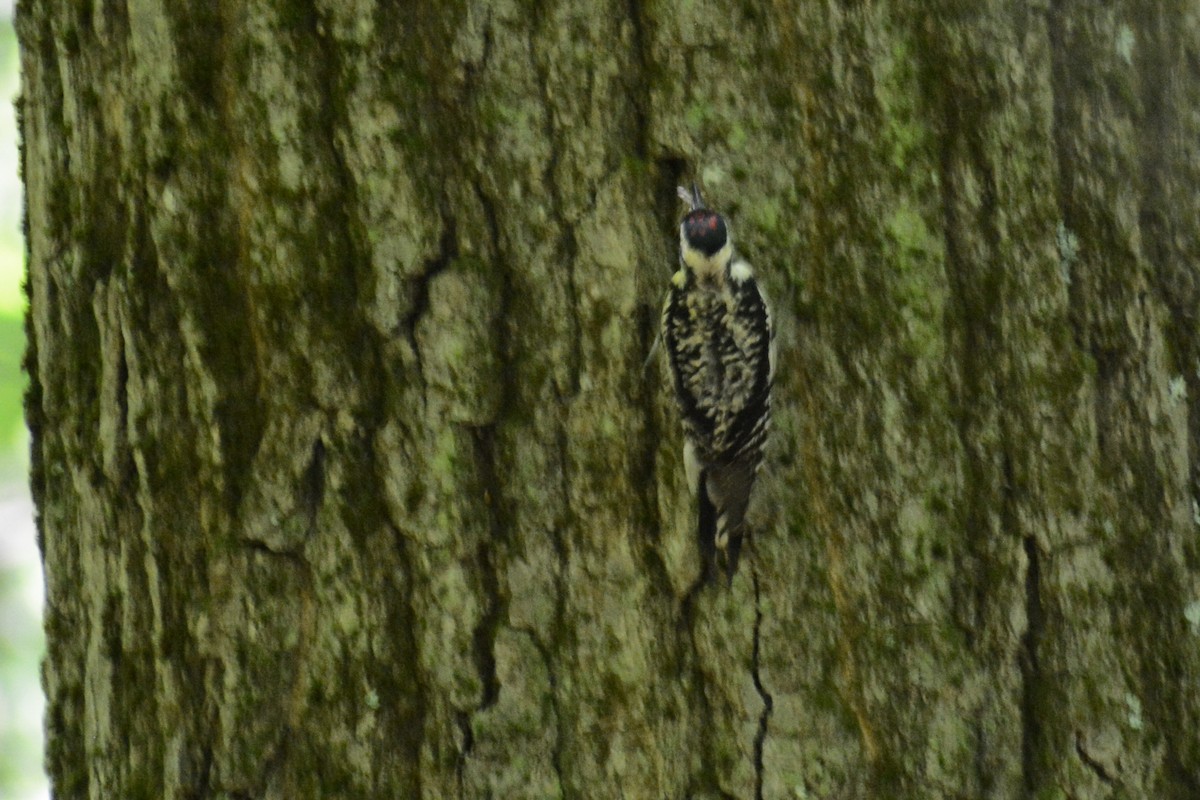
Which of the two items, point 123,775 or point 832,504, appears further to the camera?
point 123,775

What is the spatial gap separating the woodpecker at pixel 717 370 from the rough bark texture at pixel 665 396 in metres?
0.03

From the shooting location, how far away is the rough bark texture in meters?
1.74

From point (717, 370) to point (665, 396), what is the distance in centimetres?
11

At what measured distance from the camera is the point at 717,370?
1835 mm

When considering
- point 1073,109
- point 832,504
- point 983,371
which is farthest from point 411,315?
point 1073,109

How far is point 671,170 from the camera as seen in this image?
176 cm

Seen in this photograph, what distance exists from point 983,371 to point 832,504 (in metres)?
0.31

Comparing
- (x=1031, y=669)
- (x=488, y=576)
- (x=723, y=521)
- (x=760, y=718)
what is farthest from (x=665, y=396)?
(x=1031, y=669)

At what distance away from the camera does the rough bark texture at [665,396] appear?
5.69 ft

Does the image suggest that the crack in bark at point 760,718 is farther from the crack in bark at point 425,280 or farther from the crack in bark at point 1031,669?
the crack in bark at point 425,280

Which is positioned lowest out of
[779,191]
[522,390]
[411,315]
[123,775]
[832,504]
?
[123,775]

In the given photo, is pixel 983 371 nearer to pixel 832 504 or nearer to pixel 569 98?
pixel 832 504

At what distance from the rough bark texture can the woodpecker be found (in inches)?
1.4

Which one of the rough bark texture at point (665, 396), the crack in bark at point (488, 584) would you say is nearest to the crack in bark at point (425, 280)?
the rough bark texture at point (665, 396)
